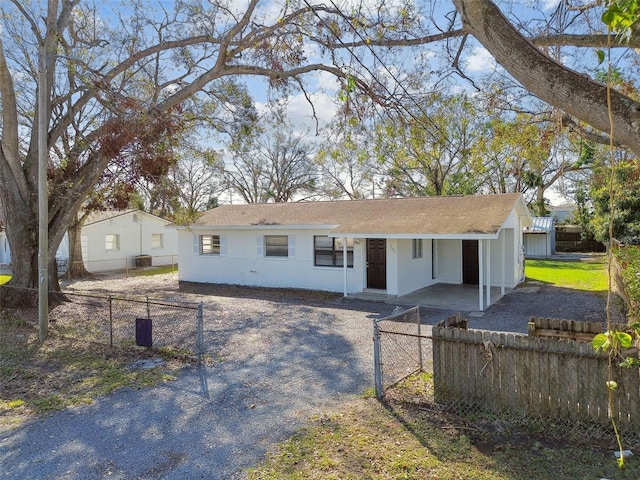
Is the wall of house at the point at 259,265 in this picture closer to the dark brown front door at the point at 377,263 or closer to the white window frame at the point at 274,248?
the white window frame at the point at 274,248

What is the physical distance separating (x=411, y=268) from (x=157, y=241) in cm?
2069

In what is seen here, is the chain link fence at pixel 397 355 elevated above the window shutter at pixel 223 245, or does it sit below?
below

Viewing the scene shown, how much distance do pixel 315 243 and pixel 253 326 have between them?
6561 millimetres

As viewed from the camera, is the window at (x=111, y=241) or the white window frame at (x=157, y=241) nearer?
the window at (x=111, y=241)

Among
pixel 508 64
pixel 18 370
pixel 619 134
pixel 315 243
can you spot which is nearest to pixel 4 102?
pixel 18 370

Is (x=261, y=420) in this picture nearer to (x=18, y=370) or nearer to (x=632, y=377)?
(x=632, y=377)

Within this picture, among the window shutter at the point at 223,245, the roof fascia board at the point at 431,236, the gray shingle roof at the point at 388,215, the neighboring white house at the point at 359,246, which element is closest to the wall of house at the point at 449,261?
the neighboring white house at the point at 359,246

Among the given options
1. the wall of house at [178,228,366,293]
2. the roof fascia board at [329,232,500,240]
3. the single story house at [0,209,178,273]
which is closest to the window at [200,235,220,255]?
the wall of house at [178,228,366,293]

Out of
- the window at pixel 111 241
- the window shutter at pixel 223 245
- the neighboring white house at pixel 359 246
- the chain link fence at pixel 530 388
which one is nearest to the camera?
the chain link fence at pixel 530 388

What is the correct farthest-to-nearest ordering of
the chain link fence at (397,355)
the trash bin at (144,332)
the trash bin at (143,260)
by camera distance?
the trash bin at (143,260)
the trash bin at (144,332)
the chain link fence at (397,355)

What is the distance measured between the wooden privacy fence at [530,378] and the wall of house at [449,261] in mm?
13147

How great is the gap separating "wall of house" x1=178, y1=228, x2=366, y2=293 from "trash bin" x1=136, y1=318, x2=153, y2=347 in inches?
343

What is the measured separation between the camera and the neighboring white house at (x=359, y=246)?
1488 cm

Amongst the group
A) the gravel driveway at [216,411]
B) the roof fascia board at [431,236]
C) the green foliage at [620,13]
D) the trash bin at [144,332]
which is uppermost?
the green foliage at [620,13]
